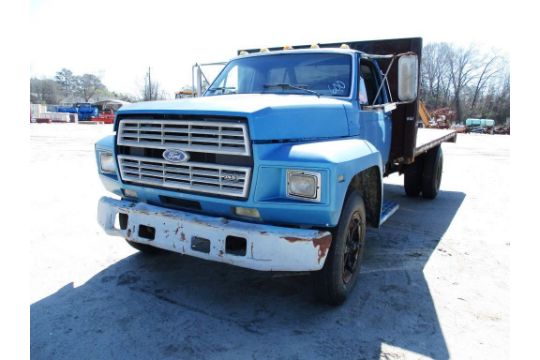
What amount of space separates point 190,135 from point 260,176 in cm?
63

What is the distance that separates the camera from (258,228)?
2717 millimetres

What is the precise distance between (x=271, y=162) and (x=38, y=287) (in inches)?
95.1

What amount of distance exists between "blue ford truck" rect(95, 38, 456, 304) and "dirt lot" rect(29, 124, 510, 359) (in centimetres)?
40

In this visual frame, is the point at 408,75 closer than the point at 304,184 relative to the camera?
No

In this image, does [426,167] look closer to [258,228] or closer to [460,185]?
[460,185]

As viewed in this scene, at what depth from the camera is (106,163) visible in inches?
145

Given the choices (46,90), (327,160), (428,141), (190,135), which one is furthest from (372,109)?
(46,90)

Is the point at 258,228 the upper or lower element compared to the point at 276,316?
upper

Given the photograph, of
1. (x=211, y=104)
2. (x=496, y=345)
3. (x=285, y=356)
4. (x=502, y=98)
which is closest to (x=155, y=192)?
(x=211, y=104)

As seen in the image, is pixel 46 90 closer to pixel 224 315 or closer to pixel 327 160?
pixel 224 315

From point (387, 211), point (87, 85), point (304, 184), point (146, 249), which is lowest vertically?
point (146, 249)

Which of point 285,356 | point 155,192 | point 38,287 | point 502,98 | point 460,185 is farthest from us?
point 502,98

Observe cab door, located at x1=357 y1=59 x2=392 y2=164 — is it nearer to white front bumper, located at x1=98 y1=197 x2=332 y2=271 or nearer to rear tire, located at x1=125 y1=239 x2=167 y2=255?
white front bumper, located at x1=98 y1=197 x2=332 y2=271

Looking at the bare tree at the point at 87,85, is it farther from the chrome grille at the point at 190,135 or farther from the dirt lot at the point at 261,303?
the chrome grille at the point at 190,135
